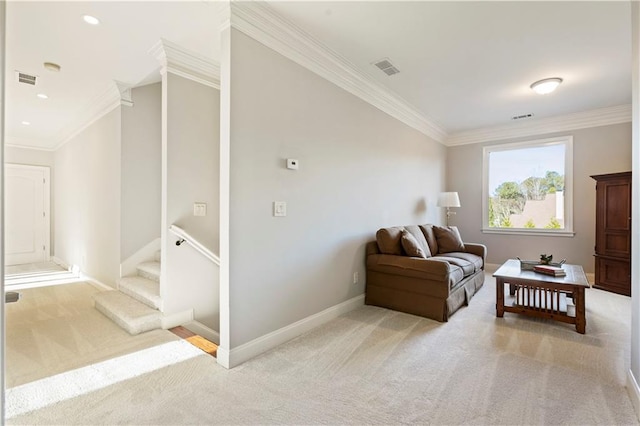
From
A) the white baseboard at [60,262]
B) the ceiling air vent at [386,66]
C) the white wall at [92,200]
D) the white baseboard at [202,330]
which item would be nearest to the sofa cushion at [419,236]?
the ceiling air vent at [386,66]

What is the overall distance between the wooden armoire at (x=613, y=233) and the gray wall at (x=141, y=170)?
247 inches

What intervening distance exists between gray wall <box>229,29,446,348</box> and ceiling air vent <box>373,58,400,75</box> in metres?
0.44

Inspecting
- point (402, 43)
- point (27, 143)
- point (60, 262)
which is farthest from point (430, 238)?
point (27, 143)

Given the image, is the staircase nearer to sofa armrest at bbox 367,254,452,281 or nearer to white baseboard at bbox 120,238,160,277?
white baseboard at bbox 120,238,160,277

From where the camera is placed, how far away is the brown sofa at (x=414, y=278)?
10.2 feet

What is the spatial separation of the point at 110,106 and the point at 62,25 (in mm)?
1620

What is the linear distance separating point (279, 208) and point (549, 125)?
5.25 meters

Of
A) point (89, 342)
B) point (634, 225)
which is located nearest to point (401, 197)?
point (634, 225)

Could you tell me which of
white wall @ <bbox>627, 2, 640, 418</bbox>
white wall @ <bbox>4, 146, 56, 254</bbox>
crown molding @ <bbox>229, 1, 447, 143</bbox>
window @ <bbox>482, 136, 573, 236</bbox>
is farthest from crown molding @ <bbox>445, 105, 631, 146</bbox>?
white wall @ <bbox>4, 146, 56, 254</bbox>

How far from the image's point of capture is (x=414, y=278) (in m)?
→ 3.25

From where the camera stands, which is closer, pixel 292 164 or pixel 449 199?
pixel 292 164

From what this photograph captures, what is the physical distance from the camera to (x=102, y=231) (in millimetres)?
4219

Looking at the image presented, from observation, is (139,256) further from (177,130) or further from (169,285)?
(177,130)

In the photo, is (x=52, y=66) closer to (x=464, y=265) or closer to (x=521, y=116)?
(x=464, y=265)
